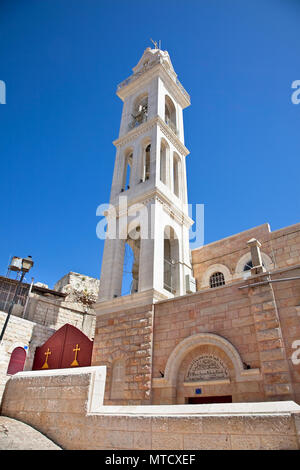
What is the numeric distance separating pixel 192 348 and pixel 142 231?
5765mm

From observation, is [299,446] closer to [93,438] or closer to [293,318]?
[93,438]

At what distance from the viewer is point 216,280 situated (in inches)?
608

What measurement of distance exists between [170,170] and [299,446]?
14137 millimetres

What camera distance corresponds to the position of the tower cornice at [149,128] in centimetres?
1659

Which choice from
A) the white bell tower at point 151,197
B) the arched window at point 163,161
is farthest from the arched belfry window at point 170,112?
the arched window at point 163,161

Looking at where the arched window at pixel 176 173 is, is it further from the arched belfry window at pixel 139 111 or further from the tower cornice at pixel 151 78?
the tower cornice at pixel 151 78

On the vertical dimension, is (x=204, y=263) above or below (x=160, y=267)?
above

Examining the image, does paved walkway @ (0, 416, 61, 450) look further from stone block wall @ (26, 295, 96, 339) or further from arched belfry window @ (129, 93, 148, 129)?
arched belfry window @ (129, 93, 148, 129)

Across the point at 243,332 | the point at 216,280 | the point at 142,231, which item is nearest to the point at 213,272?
the point at 216,280

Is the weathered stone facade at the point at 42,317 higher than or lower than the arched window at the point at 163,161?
lower

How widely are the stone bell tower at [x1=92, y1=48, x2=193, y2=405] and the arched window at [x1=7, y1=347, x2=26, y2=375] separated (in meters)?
8.08

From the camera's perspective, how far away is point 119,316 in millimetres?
11992

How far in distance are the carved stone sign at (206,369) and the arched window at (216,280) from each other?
6084mm
